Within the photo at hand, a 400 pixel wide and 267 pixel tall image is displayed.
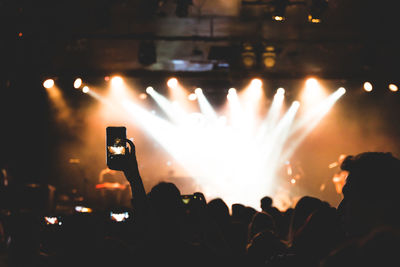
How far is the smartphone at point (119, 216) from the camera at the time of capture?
4.58 m

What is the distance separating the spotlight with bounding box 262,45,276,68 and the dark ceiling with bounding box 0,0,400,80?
0.14 metres

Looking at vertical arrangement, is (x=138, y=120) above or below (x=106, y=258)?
above

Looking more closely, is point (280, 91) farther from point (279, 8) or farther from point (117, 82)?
point (279, 8)

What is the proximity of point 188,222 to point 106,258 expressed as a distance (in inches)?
34.7

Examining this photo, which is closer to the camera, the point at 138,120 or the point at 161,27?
the point at 161,27

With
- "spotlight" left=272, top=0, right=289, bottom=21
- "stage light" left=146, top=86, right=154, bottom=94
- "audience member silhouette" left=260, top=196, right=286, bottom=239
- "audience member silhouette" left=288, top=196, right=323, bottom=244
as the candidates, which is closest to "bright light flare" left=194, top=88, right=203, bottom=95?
"stage light" left=146, top=86, right=154, bottom=94

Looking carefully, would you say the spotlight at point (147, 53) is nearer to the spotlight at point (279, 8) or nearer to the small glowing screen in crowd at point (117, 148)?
the spotlight at point (279, 8)

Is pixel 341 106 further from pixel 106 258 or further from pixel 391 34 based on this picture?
pixel 106 258

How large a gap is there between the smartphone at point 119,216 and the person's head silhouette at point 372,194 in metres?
3.50

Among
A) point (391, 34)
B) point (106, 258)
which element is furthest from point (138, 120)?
point (106, 258)

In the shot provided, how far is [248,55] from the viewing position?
872 centimetres

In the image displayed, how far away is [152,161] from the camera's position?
15.0 m

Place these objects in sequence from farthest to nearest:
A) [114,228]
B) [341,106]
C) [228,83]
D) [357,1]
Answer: [341,106]
[228,83]
[357,1]
[114,228]

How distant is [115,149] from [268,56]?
23.4ft
